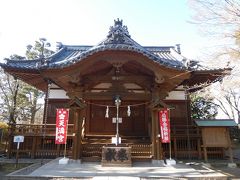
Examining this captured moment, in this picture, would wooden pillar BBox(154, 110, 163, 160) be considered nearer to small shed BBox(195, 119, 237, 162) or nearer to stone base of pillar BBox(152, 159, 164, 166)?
stone base of pillar BBox(152, 159, 164, 166)

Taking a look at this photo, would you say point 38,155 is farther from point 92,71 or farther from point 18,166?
point 92,71

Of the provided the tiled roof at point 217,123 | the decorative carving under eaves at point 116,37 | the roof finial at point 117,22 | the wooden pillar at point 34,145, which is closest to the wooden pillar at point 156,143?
the tiled roof at point 217,123

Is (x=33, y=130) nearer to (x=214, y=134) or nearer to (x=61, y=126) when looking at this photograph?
(x=61, y=126)

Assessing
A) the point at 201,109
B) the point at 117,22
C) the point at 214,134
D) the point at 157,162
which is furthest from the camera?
the point at 201,109

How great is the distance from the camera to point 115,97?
10.6 meters

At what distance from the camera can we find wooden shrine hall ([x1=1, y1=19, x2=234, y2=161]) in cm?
986

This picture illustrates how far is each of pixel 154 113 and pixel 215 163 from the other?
4.00 m

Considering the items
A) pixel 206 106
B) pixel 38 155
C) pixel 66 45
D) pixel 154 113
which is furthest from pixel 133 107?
pixel 206 106

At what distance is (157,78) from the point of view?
9.89 meters

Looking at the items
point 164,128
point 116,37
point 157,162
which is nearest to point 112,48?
point 116,37

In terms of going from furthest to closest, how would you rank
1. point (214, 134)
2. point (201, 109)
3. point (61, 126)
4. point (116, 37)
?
1. point (201, 109)
2. point (214, 134)
3. point (61, 126)
4. point (116, 37)

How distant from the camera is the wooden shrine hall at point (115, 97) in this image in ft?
32.3

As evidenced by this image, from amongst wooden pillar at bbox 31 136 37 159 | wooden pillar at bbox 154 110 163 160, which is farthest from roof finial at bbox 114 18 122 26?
wooden pillar at bbox 31 136 37 159

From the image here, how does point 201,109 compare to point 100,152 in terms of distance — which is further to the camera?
point 201,109
